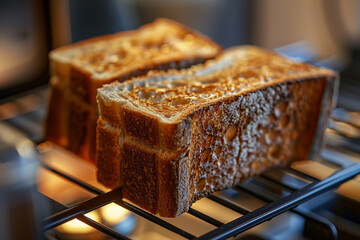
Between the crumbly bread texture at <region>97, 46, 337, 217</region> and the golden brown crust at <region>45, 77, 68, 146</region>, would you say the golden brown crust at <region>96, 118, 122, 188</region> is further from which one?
the golden brown crust at <region>45, 77, 68, 146</region>

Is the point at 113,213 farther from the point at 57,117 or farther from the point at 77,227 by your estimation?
the point at 57,117

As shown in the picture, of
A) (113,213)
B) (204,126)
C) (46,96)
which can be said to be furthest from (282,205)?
(46,96)

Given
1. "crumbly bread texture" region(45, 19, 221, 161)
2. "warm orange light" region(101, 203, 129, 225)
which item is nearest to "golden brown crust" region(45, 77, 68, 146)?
"crumbly bread texture" region(45, 19, 221, 161)

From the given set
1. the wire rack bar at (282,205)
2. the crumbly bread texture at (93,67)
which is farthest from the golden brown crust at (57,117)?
the wire rack bar at (282,205)

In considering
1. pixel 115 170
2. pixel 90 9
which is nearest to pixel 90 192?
pixel 115 170

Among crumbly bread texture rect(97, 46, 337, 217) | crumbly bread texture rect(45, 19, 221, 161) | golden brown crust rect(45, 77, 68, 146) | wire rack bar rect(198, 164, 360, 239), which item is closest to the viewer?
wire rack bar rect(198, 164, 360, 239)

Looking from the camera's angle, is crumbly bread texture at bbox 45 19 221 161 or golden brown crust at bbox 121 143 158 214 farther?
crumbly bread texture at bbox 45 19 221 161

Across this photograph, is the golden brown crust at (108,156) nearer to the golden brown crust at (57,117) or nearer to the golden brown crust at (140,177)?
the golden brown crust at (140,177)
